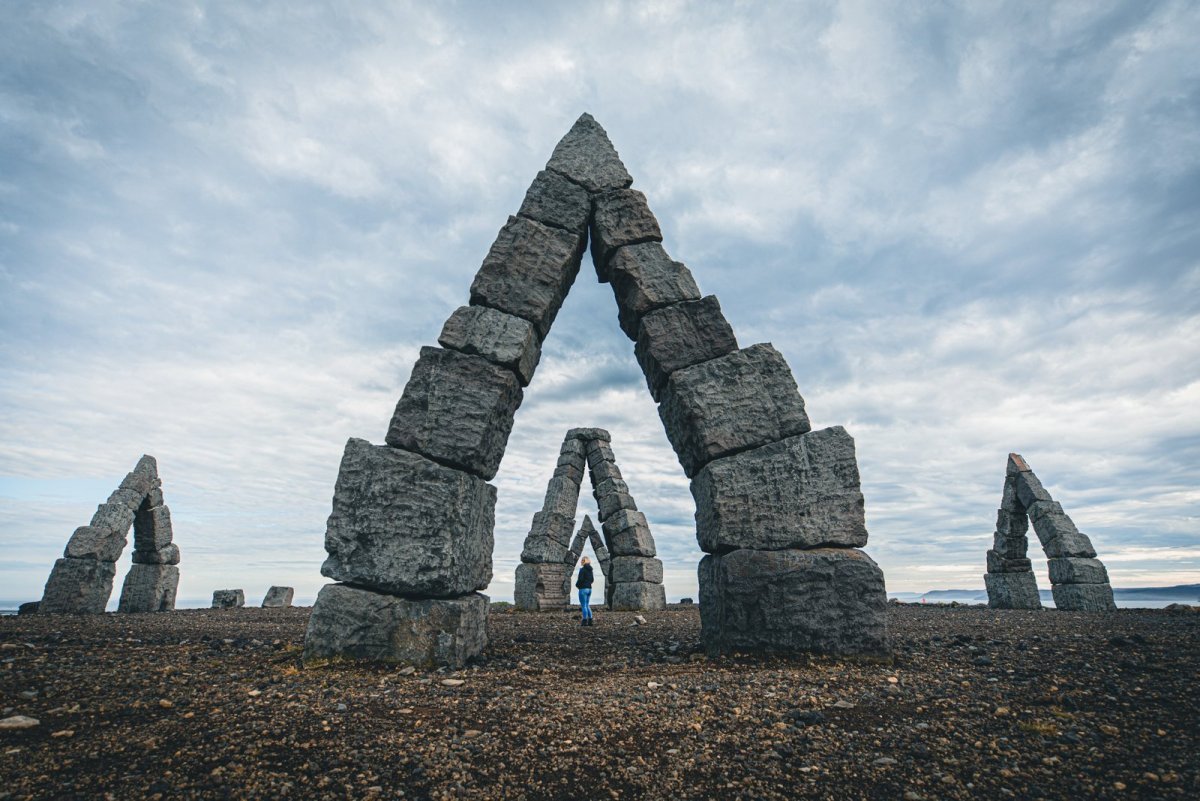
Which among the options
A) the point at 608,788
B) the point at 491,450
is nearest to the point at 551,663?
the point at 491,450

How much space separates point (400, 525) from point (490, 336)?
2.01 metres

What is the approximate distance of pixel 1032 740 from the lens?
108 inches

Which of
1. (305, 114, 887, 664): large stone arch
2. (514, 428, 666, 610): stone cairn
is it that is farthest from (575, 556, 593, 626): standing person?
(305, 114, 887, 664): large stone arch

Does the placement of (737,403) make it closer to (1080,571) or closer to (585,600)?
(585,600)

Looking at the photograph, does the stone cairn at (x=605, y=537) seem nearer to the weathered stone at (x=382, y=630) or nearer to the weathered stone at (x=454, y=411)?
the weathered stone at (x=454, y=411)

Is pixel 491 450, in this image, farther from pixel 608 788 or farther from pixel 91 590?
pixel 91 590

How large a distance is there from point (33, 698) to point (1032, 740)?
555 cm

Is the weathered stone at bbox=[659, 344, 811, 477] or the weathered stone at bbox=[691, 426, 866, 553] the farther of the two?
the weathered stone at bbox=[659, 344, 811, 477]

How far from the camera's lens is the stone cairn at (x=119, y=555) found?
12.2 meters

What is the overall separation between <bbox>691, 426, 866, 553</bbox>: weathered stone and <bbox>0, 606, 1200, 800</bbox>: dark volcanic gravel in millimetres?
1027

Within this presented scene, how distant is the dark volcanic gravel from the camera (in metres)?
2.32

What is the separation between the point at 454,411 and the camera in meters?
5.35

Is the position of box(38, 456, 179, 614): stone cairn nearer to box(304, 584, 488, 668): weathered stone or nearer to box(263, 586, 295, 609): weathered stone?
box(263, 586, 295, 609): weathered stone

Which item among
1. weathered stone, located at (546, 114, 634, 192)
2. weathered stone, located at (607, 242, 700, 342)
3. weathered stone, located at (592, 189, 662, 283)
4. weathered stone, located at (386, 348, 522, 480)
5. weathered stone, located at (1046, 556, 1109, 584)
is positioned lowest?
weathered stone, located at (1046, 556, 1109, 584)
